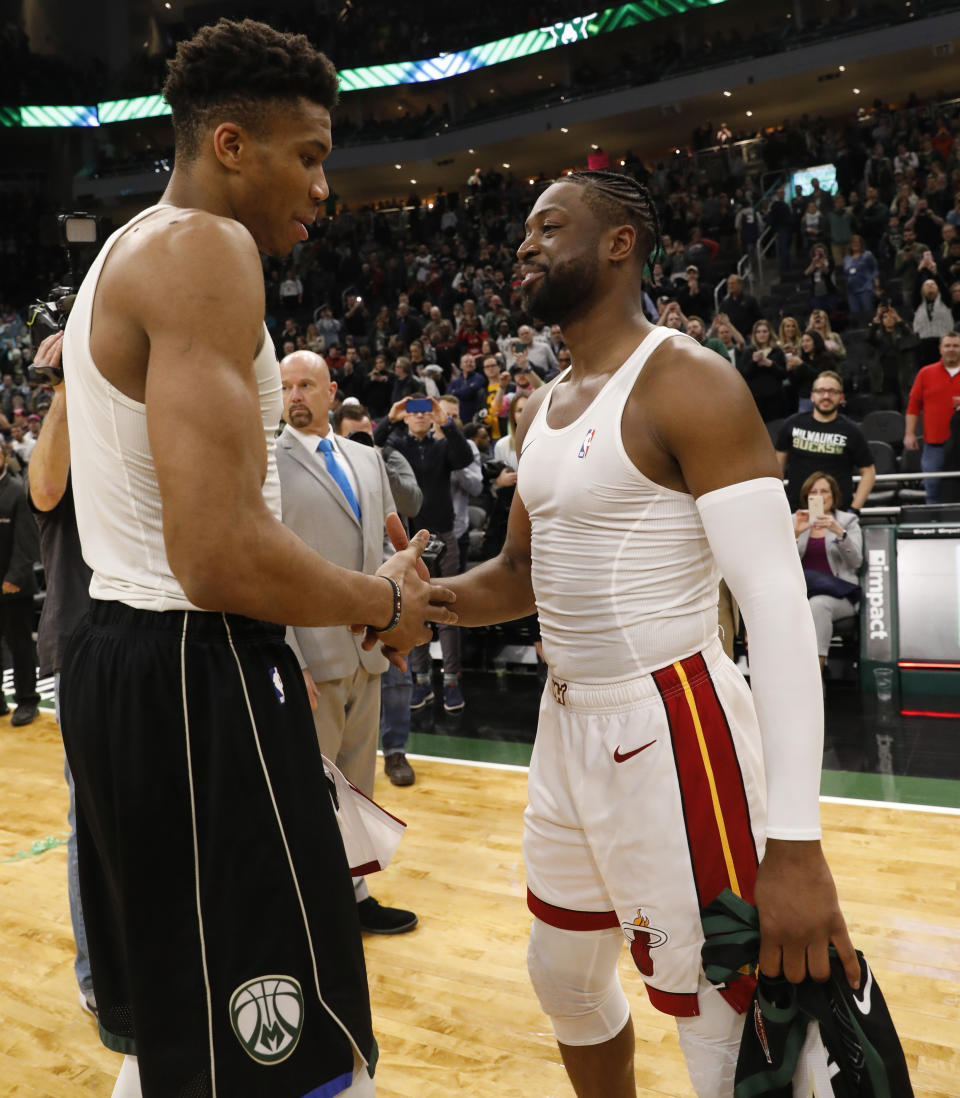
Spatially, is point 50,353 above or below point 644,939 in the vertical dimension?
above

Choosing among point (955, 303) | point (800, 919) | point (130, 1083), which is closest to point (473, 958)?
point (130, 1083)

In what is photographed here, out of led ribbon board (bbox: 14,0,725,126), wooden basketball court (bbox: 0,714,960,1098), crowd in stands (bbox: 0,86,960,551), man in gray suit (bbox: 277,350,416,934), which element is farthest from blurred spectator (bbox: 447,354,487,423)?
led ribbon board (bbox: 14,0,725,126)

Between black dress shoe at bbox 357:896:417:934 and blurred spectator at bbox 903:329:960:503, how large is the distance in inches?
215

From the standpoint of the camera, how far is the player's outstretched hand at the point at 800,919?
1.37 meters

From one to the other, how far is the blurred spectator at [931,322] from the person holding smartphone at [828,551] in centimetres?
442

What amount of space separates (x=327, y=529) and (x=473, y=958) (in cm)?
144

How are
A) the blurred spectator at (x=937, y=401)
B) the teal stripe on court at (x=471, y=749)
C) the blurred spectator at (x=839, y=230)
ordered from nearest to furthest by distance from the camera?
the teal stripe on court at (x=471, y=749)
the blurred spectator at (x=937, y=401)
the blurred spectator at (x=839, y=230)

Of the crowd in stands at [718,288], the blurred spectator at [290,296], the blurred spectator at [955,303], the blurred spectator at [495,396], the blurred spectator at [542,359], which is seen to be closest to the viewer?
the blurred spectator at [495,396]

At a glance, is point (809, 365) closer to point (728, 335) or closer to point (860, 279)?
point (728, 335)

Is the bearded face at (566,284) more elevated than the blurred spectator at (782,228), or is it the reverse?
the blurred spectator at (782,228)

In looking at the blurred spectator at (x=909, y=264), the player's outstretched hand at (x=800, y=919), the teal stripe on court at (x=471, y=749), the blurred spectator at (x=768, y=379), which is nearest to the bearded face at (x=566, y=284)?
the player's outstretched hand at (x=800, y=919)

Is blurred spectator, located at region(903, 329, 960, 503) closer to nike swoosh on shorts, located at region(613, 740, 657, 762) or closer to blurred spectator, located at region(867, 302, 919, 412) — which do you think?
blurred spectator, located at region(867, 302, 919, 412)

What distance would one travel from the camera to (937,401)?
731 cm

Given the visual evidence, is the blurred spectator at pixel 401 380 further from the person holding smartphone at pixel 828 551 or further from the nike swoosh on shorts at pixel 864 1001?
the nike swoosh on shorts at pixel 864 1001
